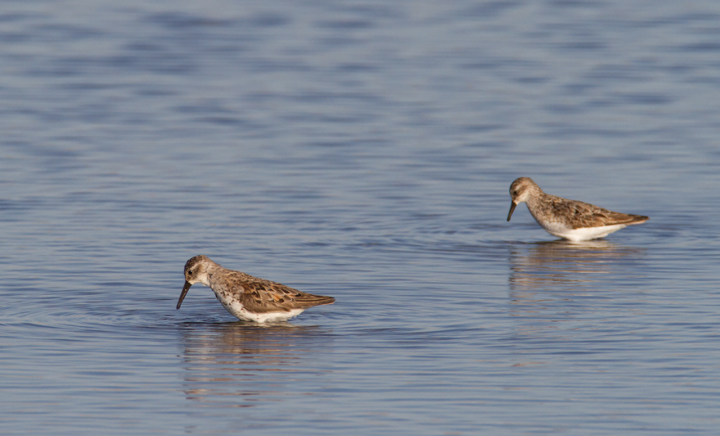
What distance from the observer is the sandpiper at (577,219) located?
2238 cm

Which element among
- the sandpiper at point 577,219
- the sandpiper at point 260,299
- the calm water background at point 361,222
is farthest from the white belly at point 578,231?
the sandpiper at point 260,299

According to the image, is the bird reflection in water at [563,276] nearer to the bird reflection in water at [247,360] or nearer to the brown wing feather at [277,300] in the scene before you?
the brown wing feather at [277,300]

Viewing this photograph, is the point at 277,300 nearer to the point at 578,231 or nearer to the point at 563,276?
the point at 563,276

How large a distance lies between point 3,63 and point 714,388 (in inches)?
1277

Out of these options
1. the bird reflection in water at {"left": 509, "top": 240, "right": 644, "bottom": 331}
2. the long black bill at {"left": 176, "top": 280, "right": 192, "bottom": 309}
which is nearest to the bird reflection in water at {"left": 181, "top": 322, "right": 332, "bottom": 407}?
the long black bill at {"left": 176, "top": 280, "right": 192, "bottom": 309}

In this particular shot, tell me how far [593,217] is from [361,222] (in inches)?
156

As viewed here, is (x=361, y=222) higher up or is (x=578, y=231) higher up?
(x=361, y=222)

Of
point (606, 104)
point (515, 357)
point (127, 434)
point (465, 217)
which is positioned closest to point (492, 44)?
point (606, 104)

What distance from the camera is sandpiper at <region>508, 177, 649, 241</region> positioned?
22.4 m

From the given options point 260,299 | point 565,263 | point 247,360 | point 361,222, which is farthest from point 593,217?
point 247,360

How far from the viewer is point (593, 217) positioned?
73.6 ft

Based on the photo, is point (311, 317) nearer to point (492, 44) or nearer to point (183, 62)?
point (183, 62)

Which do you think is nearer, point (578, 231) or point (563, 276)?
point (563, 276)

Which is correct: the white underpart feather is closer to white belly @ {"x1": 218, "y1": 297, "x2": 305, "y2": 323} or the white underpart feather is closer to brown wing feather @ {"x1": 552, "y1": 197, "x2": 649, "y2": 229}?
brown wing feather @ {"x1": 552, "y1": 197, "x2": 649, "y2": 229}
